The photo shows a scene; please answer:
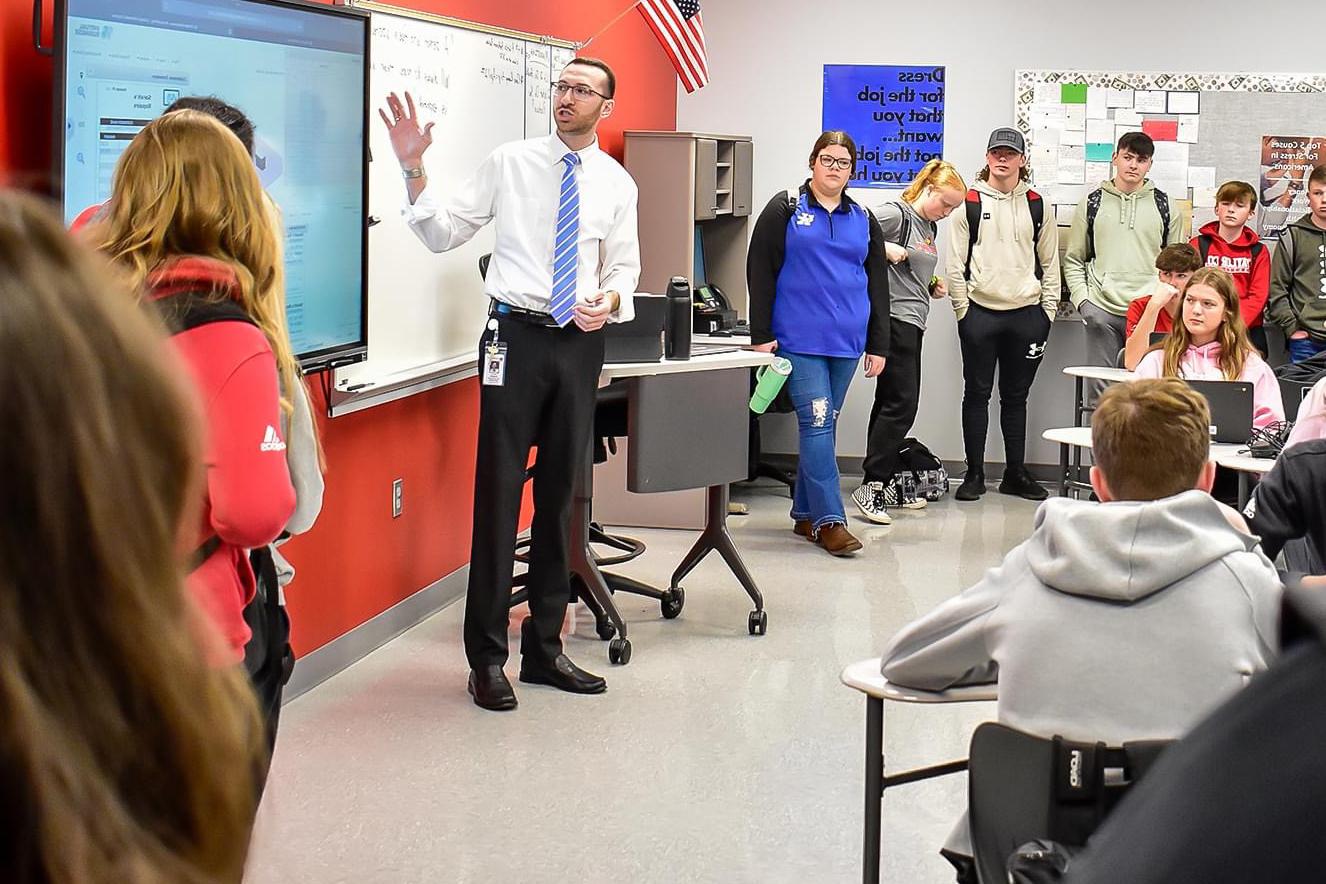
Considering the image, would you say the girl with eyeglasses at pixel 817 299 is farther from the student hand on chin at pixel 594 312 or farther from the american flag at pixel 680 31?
the student hand on chin at pixel 594 312

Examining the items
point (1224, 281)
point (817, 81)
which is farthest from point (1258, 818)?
point (817, 81)

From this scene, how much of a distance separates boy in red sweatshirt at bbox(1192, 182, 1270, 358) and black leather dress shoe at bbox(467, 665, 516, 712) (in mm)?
4895

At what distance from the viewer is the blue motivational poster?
860 cm

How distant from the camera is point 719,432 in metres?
5.36

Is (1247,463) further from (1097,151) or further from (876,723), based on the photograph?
→ (1097,151)

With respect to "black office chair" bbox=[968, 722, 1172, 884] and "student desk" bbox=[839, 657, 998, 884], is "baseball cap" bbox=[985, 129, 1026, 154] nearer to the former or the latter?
"student desk" bbox=[839, 657, 998, 884]

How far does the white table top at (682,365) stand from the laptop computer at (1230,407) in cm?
142

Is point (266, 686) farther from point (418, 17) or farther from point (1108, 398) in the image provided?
point (418, 17)

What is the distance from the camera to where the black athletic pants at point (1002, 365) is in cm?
814

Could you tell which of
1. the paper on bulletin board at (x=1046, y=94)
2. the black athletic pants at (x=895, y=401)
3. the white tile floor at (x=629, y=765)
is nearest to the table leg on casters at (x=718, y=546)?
the white tile floor at (x=629, y=765)

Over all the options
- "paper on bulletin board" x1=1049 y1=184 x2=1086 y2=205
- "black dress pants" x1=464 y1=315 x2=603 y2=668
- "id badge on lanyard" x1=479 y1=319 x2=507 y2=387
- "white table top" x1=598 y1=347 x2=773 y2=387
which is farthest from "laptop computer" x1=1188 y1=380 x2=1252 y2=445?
"paper on bulletin board" x1=1049 y1=184 x2=1086 y2=205

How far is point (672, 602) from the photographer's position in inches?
218

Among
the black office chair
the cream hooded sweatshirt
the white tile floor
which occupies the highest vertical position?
the cream hooded sweatshirt

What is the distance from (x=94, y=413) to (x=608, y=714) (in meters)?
3.92
